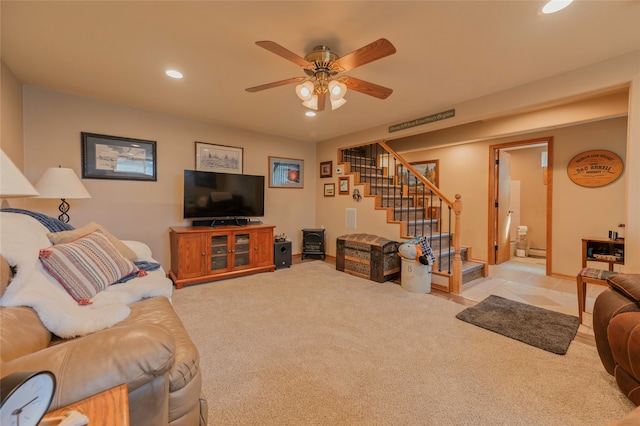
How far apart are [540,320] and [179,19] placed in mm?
3905

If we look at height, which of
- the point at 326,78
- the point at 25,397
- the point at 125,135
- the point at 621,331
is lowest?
the point at 621,331

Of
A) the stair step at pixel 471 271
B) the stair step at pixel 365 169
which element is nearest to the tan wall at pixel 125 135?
the stair step at pixel 365 169

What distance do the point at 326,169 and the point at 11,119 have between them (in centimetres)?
412

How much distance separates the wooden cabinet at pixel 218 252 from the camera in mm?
3537

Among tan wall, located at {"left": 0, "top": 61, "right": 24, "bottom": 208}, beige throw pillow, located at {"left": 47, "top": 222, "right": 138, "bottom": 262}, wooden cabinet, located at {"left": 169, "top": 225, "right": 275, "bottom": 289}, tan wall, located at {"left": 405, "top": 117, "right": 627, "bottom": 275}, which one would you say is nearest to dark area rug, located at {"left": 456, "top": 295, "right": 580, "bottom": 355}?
tan wall, located at {"left": 405, "top": 117, "right": 627, "bottom": 275}

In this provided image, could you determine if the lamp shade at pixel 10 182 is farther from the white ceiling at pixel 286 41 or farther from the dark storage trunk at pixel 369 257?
the dark storage trunk at pixel 369 257

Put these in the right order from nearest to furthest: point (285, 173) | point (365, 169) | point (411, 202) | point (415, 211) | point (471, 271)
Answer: point (471, 271) < point (415, 211) < point (285, 173) < point (365, 169) < point (411, 202)

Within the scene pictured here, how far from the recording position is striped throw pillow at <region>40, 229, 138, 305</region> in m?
1.45

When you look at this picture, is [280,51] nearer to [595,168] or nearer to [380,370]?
[380,370]

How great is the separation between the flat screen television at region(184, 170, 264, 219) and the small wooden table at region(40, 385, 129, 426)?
3257 millimetres

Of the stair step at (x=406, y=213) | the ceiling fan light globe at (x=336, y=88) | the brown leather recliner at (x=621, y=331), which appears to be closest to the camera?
the brown leather recliner at (x=621, y=331)

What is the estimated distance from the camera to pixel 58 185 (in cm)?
254

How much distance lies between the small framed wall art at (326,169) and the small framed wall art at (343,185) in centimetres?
32

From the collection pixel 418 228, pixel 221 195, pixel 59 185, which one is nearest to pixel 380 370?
pixel 418 228
